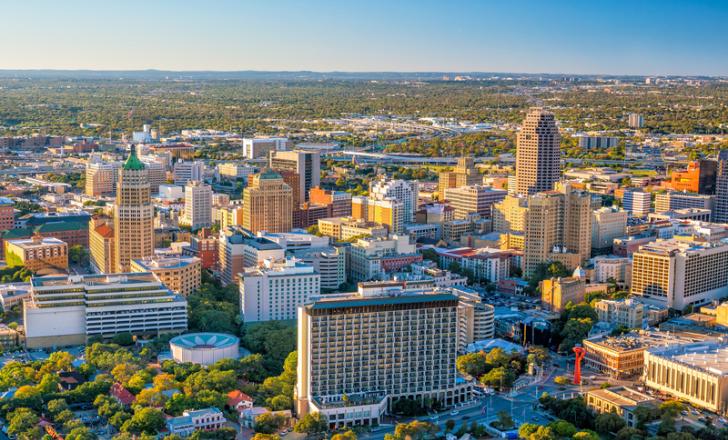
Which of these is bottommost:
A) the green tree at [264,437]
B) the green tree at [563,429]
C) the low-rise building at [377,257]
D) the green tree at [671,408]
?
the green tree at [264,437]

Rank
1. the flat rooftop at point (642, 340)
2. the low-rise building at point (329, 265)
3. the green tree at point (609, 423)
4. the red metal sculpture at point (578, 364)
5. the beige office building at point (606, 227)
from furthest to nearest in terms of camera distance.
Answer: the beige office building at point (606, 227) < the low-rise building at point (329, 265) < the flat rooftop at point (642, 340) < the red metal sculpture at point (578, 364) < the green tree at point (609, 423)

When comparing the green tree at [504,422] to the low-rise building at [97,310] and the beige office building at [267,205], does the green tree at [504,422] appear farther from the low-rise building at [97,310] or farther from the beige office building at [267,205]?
the beige office building at [267,205]

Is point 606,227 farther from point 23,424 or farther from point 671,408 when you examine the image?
point 23,424

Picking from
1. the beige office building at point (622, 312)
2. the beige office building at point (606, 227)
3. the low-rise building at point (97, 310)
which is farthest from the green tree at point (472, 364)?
the beige office building at point (606, 227)

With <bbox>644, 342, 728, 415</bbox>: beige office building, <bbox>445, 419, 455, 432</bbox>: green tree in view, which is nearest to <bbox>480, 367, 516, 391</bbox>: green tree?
<bbox>445, 419, 455, 432</bbox>: green tree

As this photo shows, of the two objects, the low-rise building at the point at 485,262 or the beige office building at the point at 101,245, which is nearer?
the beige office building at the point at 101,245

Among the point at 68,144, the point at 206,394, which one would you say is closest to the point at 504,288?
the point at 206,394

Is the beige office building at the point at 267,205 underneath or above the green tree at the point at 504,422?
above

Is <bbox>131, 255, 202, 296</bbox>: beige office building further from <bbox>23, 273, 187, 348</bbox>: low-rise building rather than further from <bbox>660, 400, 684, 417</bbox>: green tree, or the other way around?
<bbox>660, 400, 684, 417</bbox>: green tree
